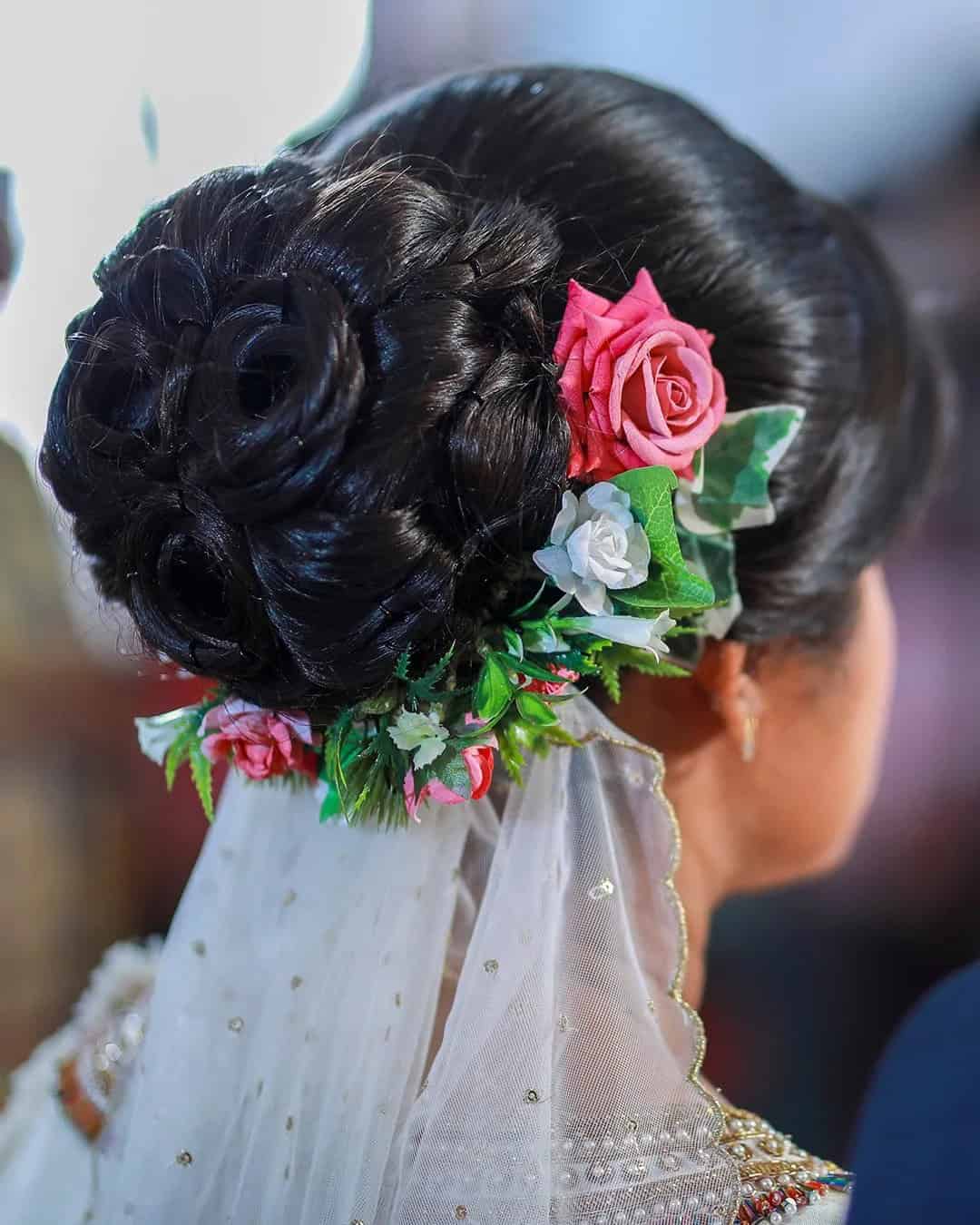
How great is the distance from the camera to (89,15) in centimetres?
100

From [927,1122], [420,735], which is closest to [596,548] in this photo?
[420,735]

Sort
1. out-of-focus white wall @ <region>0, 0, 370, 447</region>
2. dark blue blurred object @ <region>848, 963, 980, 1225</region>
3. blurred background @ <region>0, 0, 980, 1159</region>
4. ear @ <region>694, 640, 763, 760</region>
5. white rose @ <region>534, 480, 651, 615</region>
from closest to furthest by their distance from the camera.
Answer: dark blue blurred object @ <region>848, 963, 980, 1225</region> → white rose @ <region>534, 480, 651, 615</region> → ear @ <region>694, 640, 763, 760</region> → out-of-focus white wall @ <region>0, 0, 370, 447</region> → blurred background @ <region>0, 0, 980, 1159</region>

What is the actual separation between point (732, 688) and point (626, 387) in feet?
0.89

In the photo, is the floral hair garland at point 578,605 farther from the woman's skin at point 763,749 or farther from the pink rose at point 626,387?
the woman's skin at point 763,749

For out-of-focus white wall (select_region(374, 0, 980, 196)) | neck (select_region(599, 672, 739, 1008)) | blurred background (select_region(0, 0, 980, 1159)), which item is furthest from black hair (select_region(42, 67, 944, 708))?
out-of-focus white wall (select_region(374, 0, 980, 196))

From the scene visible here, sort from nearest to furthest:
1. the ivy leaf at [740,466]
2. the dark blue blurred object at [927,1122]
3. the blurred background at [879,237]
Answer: the dark blue blurred object at [927,1122] < the ivy leaf at [740,466] < the blurred background at [879,237]

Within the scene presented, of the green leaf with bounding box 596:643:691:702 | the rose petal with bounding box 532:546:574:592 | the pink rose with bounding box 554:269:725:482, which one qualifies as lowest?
the green leaf with bounding box 596:643:691:702

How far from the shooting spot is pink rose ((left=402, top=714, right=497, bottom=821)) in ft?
1.46

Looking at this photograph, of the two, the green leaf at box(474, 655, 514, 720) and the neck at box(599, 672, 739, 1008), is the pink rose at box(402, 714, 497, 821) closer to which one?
the green leaf at box(474, 655, 514, 720)

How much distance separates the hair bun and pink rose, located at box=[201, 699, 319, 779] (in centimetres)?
5

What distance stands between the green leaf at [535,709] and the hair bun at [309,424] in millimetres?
46

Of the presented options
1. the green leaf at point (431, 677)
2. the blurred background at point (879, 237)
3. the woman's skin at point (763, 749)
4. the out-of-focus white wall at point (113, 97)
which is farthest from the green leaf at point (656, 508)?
the blurred background at point (879, 237)

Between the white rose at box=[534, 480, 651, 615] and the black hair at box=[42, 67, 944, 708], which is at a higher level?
the black hair at box=[42, 67, 944, 708]

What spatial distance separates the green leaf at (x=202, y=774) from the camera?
0.52 metres
